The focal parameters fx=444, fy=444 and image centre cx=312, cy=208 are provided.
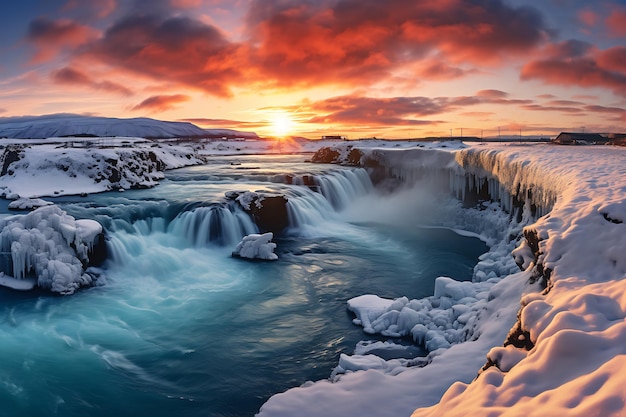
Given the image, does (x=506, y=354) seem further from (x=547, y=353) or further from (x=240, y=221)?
(x=240, y=221)

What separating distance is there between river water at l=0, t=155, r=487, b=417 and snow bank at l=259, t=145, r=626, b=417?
143 cm

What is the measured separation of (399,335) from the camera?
32.1 feet

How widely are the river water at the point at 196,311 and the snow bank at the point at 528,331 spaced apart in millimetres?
1430

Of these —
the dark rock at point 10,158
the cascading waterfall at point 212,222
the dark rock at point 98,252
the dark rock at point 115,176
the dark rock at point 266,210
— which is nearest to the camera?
the dark rock at point 98,252

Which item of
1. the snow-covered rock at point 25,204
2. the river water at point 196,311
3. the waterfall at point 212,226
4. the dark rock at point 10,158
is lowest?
the river water at point 196,311

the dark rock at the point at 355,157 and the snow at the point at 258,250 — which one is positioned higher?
the dark rock at the point at 355,157

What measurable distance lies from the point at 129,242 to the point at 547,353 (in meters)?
15.0

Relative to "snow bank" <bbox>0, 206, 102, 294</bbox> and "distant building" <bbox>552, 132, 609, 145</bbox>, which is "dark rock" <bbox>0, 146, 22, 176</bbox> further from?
"distant building" <bbox>552, 132, 609, 145</bbox>

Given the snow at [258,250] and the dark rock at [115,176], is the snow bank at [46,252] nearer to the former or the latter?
the snow at [258,250]

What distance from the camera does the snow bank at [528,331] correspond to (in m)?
3.54

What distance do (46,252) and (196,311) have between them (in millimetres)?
5221

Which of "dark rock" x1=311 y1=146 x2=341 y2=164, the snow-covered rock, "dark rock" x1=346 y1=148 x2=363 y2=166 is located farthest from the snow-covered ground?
"dark rock" x1=311 y1=146 x2=341 y2=164

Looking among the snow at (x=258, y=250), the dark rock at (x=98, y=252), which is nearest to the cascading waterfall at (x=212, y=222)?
the dark rock at (x=98, y=252)

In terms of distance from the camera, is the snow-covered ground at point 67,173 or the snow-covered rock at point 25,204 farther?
the snow-covered ground at point 67,173
